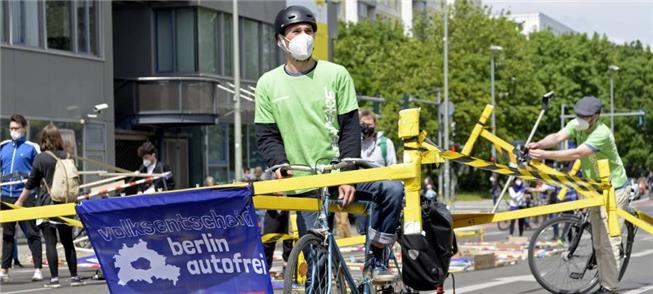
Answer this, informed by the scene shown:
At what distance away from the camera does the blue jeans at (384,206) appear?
6621 millimetres

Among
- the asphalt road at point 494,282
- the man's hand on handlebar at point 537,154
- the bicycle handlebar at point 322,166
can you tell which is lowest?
the asphalt road at point 494,282

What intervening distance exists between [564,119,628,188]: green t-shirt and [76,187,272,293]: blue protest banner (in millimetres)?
4926

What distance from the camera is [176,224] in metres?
5.86

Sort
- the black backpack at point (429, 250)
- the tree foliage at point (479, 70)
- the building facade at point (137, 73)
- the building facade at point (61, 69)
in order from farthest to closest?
the tree foliage at point (479, 70), the building facade at point (137, 73), the building facade at point (61, 69), the black backpack at point (429, 250)

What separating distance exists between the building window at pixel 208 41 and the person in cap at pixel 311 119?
28441 millimetres

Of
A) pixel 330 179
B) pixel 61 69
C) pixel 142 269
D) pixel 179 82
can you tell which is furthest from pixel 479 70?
pixel 142 269

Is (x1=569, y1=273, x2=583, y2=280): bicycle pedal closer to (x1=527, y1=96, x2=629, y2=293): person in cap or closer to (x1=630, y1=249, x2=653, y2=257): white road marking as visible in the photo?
(x1=527, y1=96, x2=629, y2=293): person in cap

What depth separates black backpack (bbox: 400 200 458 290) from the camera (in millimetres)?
6774

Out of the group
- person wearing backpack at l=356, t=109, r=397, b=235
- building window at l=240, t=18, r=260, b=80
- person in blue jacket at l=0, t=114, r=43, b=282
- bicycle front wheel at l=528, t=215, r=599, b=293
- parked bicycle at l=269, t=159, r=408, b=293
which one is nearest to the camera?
parked bicycle at l=269, t=159, r=408, b=293

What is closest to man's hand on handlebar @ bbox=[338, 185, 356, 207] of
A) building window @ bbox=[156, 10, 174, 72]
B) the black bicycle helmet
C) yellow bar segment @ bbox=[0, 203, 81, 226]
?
the black bicycle helmet

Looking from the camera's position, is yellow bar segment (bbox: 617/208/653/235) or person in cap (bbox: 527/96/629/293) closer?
person in cap (bbox: 527/96/629/293)

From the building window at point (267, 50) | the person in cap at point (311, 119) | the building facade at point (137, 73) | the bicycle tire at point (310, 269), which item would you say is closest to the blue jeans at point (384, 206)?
the person in cap at point (311, 119)

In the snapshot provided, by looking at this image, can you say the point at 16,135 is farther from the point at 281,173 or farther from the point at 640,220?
the point at 281,173

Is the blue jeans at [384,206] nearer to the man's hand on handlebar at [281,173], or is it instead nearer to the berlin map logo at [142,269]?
the man's hand on handlebar at [281,173]
